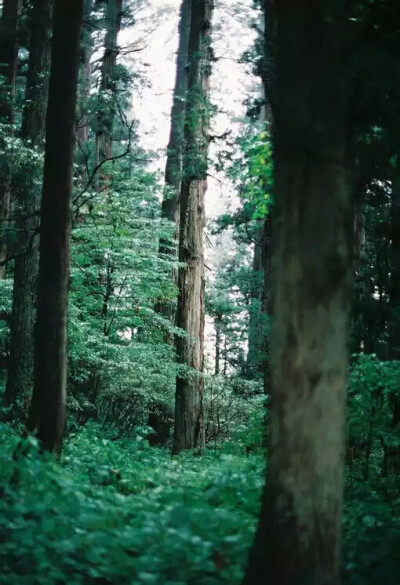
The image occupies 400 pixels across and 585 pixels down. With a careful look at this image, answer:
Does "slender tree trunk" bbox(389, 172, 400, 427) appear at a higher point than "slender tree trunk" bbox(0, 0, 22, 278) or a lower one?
lower

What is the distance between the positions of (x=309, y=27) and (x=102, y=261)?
9.38 meters

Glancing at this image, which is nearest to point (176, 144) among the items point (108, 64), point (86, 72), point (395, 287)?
point (108, 64)

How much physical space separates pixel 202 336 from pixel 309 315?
31.5 feet

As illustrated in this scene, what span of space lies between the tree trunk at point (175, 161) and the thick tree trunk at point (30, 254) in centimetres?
357

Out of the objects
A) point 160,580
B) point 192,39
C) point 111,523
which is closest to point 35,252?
point 192,39

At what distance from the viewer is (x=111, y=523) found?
4059 mm

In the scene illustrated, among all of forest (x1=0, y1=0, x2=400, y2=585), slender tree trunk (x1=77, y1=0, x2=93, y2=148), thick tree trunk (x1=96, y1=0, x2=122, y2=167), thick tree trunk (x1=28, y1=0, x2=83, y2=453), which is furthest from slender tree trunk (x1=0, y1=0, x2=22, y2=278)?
thick tree trunk (x1=28, y1=0, x2=83, y2=453)

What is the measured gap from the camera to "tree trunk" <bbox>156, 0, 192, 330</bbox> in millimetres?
15000

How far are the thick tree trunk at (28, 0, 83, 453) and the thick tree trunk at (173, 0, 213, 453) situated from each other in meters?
5.18

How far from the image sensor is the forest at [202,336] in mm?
3094

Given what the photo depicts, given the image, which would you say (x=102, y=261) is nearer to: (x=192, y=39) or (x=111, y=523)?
(x=192, y=39)

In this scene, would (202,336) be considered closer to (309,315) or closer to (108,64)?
(108,64)

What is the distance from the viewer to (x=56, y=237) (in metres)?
6.64

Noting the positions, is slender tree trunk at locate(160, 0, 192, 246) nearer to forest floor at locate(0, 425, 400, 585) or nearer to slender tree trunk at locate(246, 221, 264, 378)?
slender tree trunk at locate(246, 221, 264, 378)
